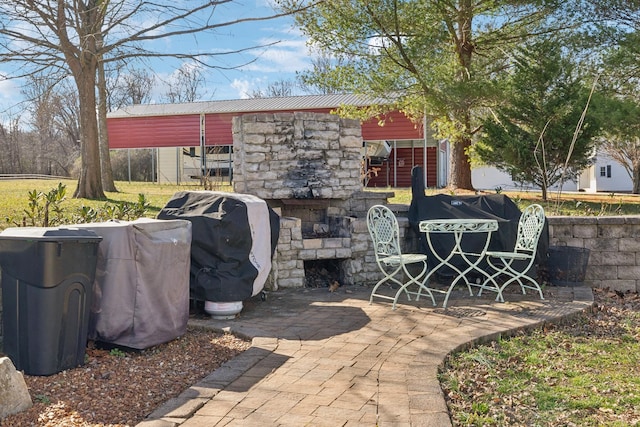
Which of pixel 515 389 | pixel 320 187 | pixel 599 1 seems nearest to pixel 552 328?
pixel 515 389

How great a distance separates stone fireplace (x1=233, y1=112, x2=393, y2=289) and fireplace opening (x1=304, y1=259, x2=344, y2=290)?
0.5 inches

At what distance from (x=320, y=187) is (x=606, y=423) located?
4.79 metres

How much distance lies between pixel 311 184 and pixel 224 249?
2.47 m

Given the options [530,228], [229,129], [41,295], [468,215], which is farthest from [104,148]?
[41,295]

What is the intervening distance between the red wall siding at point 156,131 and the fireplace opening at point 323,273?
2005cm

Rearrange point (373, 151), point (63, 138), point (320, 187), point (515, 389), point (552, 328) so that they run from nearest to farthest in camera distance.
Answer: point (515, 389) < point (552, 328) < point (320, 187) < point (373, 151) < point (63, 138)

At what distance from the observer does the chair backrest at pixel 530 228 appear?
6.24 m

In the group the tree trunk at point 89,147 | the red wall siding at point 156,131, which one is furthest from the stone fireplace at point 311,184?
the red wall siding at point 156,131

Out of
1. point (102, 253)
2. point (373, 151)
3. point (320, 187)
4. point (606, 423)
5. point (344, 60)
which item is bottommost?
point (606, 423)

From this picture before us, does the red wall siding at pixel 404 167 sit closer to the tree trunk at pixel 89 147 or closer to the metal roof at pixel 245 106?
the metal roof at pixel 245 106

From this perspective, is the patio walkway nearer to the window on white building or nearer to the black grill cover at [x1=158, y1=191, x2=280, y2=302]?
the black grill cover at [x1=158, y1=191, x2=280, y2=302]

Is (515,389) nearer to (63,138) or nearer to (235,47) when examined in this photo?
(235,47)

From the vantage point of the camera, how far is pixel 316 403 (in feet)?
10.9

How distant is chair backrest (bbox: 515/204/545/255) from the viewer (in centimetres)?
624
